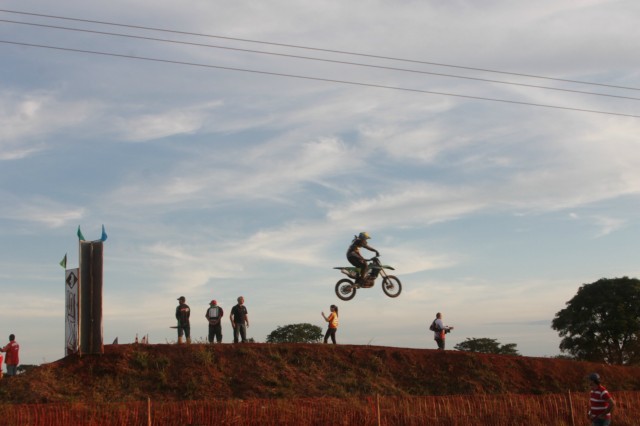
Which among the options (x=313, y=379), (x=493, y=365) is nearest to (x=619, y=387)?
(x=493, y=365)

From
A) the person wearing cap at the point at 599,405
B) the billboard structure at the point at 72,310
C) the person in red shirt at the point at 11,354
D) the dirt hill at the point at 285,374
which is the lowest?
the person wearing cap at the point at 599,405

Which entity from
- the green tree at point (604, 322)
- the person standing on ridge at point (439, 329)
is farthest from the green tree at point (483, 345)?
the person standing on ridge at point (439, 329)

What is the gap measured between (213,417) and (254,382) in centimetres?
465

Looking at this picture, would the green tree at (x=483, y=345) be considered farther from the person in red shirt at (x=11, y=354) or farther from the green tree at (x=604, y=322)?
the person in red shirt at (x=11, y=354)

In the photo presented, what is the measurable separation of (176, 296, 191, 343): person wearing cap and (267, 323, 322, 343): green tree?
33505 mm

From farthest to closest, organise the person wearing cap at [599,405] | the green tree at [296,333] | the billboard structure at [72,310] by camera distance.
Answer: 1. the green tree at [296,333]
2. the billboard structure at [72,310]
3. the person wearing cap at [599,405]

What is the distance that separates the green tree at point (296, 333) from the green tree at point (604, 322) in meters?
19.8

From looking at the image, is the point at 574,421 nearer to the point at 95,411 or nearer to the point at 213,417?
the point at 213,417

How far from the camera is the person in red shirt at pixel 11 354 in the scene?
24688 millimetres

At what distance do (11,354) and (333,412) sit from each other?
10.9 metres

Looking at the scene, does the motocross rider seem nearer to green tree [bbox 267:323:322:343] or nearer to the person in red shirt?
the person in red shirt

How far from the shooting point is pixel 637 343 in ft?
152

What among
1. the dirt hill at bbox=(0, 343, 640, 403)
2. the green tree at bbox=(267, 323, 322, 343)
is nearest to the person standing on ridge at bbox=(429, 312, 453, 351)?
the dirt hill at bbox=(0, 343, 640, 403)

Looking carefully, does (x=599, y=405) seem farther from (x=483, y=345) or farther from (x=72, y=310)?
(x=483, y=345)
